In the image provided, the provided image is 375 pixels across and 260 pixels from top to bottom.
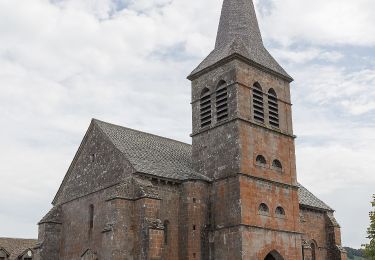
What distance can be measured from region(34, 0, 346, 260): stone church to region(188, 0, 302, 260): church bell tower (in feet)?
0.25

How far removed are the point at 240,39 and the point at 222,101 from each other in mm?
5374

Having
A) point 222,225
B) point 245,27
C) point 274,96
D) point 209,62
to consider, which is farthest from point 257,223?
point 245,27

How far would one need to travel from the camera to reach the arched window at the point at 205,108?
123 feet

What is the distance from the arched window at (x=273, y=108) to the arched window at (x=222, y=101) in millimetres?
3623

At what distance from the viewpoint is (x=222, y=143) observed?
35.6 metres

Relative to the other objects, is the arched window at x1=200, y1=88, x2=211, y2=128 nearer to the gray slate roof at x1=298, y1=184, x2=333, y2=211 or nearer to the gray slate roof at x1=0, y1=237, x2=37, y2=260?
the gray slate roof at x1=298, y1=184, x2=333, y2=211

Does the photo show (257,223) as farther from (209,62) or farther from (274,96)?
(209,62)

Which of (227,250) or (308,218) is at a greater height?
(308,218)

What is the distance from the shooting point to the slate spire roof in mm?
37688

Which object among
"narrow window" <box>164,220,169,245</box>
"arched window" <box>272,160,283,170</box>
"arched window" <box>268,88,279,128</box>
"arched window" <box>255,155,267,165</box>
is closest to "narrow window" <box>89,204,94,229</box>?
"narrow window" <box>164,220,169,245</box>

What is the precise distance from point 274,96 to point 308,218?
11680mm

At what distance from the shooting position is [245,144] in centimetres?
3462

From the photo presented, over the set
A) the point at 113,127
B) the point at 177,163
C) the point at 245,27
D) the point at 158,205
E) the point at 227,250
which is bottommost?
the point at 227,250

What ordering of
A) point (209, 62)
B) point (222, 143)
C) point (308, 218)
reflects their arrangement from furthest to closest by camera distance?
point (308, 218), point (209, 62), point (222, 143)
